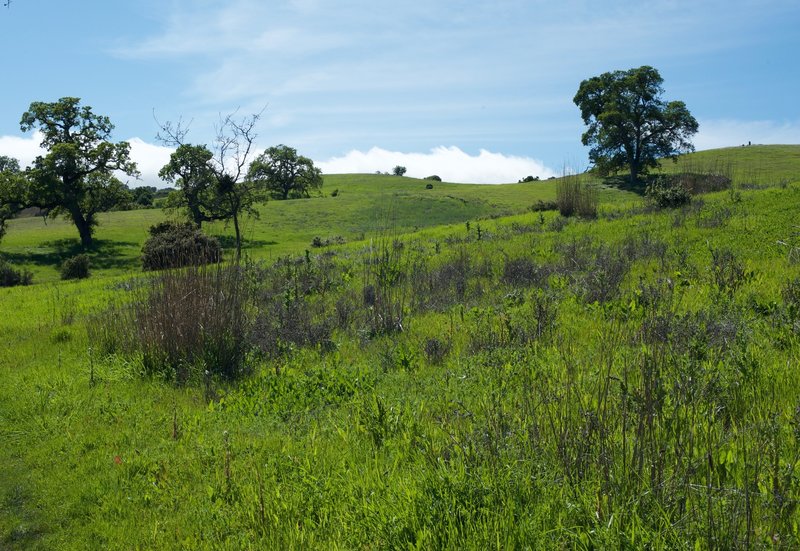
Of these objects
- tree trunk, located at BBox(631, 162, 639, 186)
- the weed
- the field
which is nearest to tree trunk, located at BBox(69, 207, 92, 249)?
the field

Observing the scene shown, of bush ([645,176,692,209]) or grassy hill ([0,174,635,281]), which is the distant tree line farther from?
bush ([645,176,692,209])

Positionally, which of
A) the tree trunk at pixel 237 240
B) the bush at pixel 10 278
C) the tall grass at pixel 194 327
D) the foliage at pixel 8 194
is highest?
the foliage at pixel 8 194

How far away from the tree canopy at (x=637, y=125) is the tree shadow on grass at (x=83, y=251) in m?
48.8

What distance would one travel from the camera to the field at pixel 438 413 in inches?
136

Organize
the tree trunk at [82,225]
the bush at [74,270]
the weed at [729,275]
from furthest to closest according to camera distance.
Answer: the tree trunk at [82,225] < the bush at [74,270] < the weed at [729,275]

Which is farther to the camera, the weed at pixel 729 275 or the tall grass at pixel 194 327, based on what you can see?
the weed at pixel 729 275

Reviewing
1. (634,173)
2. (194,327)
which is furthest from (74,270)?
(634,173)

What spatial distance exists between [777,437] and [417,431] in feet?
9.61

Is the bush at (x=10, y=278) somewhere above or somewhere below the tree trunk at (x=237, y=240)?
below

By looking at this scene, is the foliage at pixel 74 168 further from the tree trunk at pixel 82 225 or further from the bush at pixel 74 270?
the bush at pixel 74 270

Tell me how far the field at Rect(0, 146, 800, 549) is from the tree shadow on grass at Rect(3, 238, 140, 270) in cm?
3178

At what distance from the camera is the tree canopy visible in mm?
60062

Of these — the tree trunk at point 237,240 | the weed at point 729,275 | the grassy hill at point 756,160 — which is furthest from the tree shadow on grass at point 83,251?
the grassy hill at point 756,160

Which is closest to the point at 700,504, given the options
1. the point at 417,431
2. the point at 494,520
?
the point at 494,520
